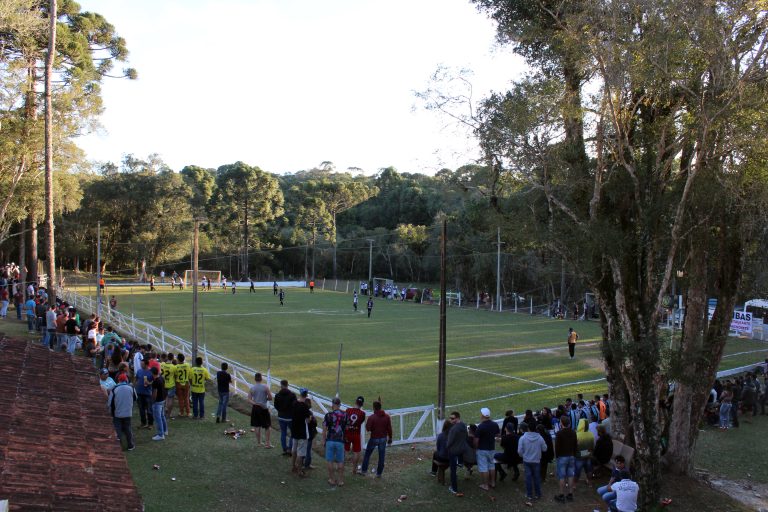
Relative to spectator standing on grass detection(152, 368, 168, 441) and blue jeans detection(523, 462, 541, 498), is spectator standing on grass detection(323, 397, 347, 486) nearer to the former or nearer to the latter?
blue jeans detection(523, 462, 541, 498)

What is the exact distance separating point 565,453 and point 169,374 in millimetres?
8411

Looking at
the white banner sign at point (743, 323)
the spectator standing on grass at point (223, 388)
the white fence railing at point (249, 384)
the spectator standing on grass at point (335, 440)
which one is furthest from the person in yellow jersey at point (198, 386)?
the white banner sign at point (743, 323)

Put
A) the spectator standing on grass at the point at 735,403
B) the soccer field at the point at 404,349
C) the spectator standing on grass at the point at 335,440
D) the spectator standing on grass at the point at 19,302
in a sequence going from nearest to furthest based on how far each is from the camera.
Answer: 1. the spectator standing on grass at the point at 335,440
2. the spectator standing on grass at the point at 735,403
3. the soccer field at the point at 404,349
4. the spectator standing on grass at the point at 19,302

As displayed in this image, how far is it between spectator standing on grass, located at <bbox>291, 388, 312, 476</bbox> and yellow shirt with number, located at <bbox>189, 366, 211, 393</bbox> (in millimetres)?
3547

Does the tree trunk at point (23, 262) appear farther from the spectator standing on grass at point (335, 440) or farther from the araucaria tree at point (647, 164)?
the araucaria tree at point (647, 164)

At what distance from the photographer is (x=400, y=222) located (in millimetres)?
83625

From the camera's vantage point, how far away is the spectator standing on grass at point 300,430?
10.4 m

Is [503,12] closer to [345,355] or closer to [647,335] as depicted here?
[647,335]

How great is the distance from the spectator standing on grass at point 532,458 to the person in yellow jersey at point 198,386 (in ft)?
22.4

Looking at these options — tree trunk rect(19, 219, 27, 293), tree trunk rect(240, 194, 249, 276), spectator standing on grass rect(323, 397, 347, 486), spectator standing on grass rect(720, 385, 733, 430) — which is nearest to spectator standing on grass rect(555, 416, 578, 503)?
spectator standing on grass rect(323, 397, 347, 486)

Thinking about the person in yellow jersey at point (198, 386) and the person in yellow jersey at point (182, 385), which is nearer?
the person in yellow jersey at point (198, 386)

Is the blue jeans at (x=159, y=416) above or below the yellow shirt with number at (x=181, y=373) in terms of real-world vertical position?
below

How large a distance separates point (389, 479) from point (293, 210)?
234 ft

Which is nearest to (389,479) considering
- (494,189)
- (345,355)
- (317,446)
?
(317,446)
